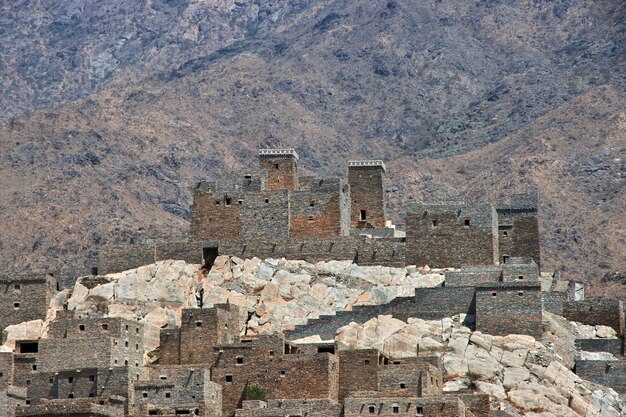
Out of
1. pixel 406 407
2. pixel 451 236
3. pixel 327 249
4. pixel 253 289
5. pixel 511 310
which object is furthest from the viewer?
pixel 327 249

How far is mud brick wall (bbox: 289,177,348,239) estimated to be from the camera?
112938 millimetres

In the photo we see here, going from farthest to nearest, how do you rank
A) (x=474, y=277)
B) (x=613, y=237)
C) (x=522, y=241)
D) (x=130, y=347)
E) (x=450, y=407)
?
(x=613, y=237) < (x=522, y=241) < (x=474, y=277) < (x=130, y=347) < (x=450, y=407)

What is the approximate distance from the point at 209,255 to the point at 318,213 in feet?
22.1

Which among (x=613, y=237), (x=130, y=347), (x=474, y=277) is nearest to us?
(x=130, y=347)

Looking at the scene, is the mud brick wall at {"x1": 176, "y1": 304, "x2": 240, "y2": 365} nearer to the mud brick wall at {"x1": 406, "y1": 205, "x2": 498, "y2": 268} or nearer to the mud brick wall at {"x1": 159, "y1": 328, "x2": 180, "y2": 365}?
the mud brick wall at {"x1": 159, "y1": 328, "x2": 180, "y2": 365}

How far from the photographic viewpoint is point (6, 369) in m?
→ 97.8

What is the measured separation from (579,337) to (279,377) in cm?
1947

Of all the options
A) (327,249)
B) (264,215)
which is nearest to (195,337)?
(327,249)

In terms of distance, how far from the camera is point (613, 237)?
18338 cm

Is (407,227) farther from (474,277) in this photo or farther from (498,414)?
(498,414)

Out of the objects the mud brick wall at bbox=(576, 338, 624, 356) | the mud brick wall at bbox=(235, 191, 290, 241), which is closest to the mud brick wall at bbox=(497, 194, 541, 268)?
the mud brick wall at bbox=(576, 338, 624, 356)

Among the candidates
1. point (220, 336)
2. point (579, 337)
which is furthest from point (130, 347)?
point (579, 337)

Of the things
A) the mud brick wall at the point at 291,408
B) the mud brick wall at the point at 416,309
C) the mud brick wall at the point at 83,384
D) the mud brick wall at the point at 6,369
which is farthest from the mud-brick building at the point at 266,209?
the mud brick wall at the point at 291,408

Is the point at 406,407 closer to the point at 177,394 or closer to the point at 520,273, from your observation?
the point at 177,394
